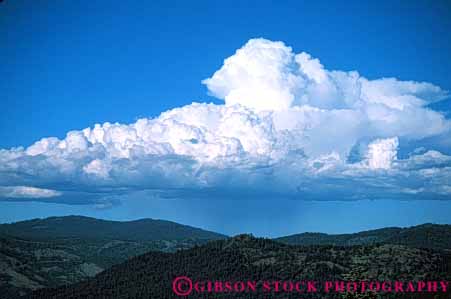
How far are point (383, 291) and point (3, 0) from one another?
644 ft

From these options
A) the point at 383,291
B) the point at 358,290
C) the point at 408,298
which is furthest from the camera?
the point at 383,291

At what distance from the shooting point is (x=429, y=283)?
654 ft

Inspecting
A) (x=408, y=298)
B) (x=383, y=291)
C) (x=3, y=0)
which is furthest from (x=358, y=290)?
(x=383, y=291)

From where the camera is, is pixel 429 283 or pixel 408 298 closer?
pixel 408 298

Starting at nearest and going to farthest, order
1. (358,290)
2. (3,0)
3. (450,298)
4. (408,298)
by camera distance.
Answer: (3,0), (358,290), (450,298), (408,298)

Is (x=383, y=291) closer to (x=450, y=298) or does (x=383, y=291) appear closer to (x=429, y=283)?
(x=429, y=283)

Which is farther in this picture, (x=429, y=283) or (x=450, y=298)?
(x=429, y=283)

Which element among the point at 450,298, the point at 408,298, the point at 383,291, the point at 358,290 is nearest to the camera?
the point at 358,290

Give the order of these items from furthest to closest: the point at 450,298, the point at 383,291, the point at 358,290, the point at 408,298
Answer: the point at 383,291
the point at 408,298
the point at 450,298
the point at 358,290

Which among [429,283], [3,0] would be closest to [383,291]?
[429,283]

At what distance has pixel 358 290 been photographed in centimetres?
4053

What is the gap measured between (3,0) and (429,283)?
671 feet

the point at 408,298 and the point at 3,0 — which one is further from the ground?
the point at 3,0

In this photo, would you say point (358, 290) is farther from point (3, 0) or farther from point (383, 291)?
point (383, 291)
